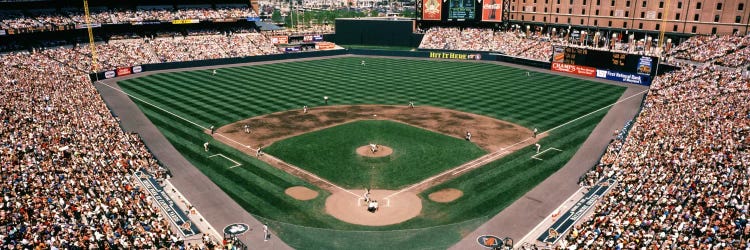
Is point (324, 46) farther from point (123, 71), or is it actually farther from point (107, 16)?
point (123, 71)

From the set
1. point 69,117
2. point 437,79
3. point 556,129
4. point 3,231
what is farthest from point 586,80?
point 3,231

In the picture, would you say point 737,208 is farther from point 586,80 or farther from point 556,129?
point 586,80

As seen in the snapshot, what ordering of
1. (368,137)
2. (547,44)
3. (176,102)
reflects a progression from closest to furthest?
(368,137) < (176,102) < (547,44)

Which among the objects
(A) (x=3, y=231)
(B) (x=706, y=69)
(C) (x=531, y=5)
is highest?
(C) (x=531, y=5)

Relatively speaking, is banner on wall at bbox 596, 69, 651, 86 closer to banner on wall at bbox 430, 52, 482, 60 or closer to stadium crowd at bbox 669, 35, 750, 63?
stadium crowd at bbox 669, 35, 750, 63

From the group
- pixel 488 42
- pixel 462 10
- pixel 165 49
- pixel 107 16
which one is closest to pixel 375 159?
pixel 165 49

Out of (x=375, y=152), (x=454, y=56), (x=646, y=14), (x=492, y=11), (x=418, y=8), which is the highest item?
(x=418, y=8)
